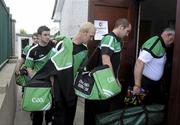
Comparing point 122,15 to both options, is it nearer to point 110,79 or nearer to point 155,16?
point 110,79

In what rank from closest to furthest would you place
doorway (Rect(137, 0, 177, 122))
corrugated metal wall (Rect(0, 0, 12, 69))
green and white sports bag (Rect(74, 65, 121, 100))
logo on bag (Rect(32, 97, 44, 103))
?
green and white sports bag (Rect(74, 65, 121, 100)), logo on bag (Rect(32, 97, 44, 103)), corrugated metal wall (Rect(0, 0, 12, 69)), doorway (Rect(137, 0, 177, 122))

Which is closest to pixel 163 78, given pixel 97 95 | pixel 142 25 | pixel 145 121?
pixel 145 121

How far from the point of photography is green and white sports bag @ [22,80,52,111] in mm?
3934

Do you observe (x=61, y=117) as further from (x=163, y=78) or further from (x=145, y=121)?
(x=163, y=78)

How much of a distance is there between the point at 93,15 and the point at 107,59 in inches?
46.3

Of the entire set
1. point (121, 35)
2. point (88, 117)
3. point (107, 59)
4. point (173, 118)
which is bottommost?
point (88, 117)

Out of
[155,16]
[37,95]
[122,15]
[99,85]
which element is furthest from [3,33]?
[155,16]

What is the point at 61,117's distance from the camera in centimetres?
407

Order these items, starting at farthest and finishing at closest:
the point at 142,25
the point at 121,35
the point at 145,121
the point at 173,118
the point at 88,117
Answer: the point at 142,25
the point at 88,117
the point at 121,35
the point at 145,121
the point at 173,118

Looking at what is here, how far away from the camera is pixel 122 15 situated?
Result: 5098 mm

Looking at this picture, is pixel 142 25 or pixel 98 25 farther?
pixel 142 25

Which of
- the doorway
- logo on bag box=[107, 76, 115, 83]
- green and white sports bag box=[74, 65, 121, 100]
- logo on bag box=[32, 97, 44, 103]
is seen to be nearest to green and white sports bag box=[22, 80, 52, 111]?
logo on bag box=[32, 97, 44, 103]

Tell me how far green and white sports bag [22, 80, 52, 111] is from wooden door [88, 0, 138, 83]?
4.29 feet

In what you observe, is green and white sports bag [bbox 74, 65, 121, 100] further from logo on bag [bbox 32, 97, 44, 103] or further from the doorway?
the doorway
